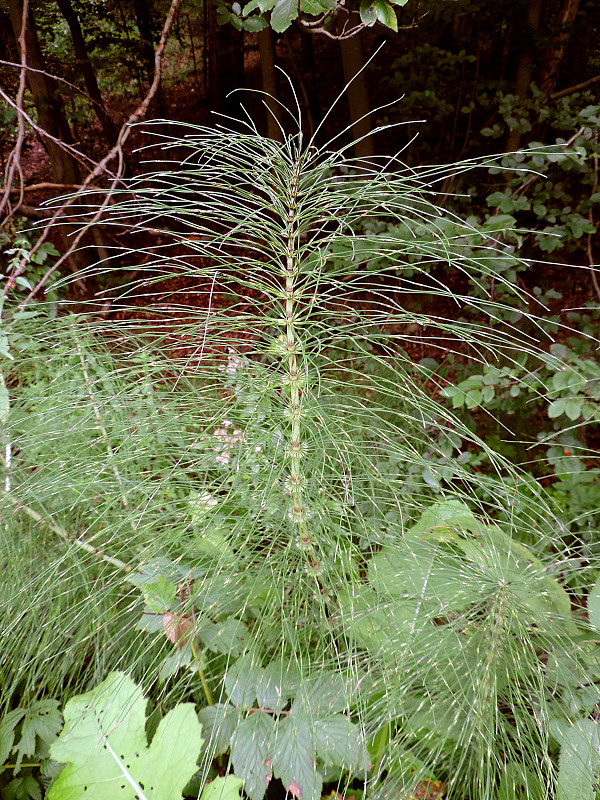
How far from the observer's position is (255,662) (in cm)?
115

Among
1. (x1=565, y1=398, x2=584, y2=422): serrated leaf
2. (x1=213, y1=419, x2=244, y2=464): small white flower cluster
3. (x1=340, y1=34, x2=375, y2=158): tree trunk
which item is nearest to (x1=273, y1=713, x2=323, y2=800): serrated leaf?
(x1=213, y1=419, x2=244, y2=464): small white flower cluster

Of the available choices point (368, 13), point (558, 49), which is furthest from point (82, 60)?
point (558, 49)

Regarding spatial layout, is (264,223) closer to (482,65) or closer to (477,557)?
(477,557)

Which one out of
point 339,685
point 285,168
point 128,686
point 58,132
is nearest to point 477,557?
point 339,685

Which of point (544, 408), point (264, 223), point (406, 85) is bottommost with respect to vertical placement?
point (544, 408)

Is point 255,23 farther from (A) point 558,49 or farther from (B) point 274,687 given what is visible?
(A) point 558,49

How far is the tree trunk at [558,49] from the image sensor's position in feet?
13.0

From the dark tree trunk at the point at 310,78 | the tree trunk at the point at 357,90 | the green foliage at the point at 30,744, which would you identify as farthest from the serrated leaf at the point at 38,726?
the dark tree trunk at the point at 310,78

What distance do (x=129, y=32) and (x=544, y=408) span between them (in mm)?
5543

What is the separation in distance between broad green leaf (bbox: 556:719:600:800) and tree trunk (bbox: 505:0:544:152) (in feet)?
13.3

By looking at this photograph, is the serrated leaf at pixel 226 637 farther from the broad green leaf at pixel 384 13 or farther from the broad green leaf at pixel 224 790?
the broad green leaf at pixel 384 13

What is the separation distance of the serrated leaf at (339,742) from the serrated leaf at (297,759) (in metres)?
0.03

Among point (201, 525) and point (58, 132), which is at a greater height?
point (58, 132)

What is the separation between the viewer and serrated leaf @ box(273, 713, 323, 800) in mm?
1004
